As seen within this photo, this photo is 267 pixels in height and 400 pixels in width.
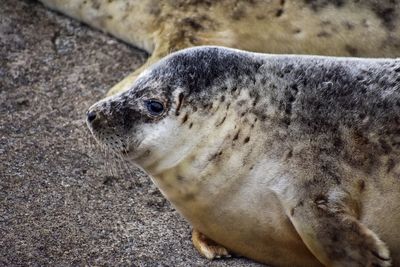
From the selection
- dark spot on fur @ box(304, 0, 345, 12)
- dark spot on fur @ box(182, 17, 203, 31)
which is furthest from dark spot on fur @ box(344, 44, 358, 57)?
dark spot on fur @ box(182, 17, 203, 31)

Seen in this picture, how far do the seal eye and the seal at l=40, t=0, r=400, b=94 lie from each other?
1.19 metres

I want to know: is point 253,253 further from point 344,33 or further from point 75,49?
point 75,49

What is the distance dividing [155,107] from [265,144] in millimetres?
434

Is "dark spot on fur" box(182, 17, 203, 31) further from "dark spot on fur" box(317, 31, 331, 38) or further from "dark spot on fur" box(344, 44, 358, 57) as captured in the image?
"dark spot on fur" box(344, 44, 358, 57)

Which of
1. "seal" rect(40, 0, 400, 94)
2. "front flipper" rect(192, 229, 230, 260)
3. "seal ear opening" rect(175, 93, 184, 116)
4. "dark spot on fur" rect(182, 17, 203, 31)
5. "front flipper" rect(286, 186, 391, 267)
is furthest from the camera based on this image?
"dark spot on fur" rect(182, 17, 203, 31)

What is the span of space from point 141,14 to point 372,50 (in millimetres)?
1281

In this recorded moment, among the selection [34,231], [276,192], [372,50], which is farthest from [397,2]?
[34,231]

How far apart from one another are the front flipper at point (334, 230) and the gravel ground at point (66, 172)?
0.39 meters

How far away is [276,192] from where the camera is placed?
3.66 metres

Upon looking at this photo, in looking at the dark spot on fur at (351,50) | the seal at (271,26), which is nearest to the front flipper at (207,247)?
the seal at (271,26)

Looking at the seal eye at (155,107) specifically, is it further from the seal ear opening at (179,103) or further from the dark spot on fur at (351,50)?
the dark spot on fur at (351,50)

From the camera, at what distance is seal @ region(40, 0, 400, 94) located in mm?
5004

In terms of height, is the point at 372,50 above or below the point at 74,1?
above

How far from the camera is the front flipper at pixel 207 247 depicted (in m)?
3.89
